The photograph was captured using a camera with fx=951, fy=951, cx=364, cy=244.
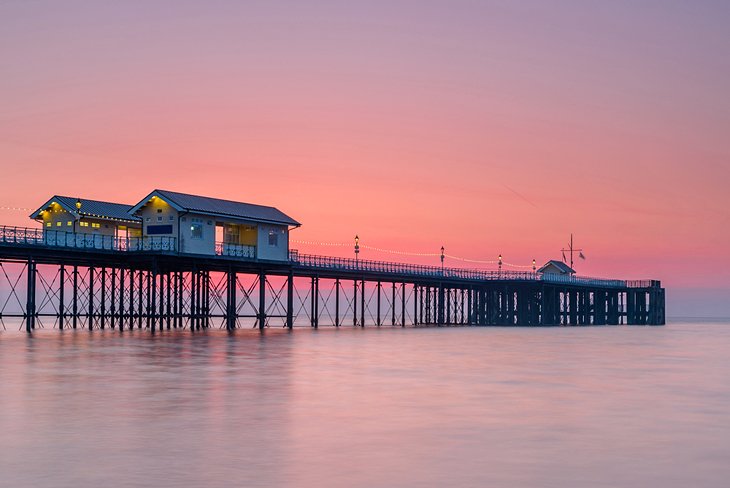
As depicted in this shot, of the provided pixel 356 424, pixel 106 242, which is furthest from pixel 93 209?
pixel 356 424

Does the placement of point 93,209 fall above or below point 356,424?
above

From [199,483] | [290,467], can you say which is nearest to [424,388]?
[290,467]

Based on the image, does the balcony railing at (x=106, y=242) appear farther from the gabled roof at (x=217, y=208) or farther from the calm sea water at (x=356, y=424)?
the calm sea water at (x=356, y=424)

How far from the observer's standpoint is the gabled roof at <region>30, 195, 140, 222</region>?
7475 centimetres

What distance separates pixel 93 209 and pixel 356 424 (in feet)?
201

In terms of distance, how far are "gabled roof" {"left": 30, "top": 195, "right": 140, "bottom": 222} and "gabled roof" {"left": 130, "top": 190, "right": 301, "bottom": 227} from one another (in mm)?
4542

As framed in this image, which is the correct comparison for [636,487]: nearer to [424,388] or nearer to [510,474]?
[510,474]

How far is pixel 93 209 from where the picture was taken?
252ft

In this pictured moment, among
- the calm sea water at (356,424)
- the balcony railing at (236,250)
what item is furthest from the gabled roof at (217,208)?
the calm sea water at (356,424)

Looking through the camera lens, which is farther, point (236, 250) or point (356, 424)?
point (236, 250)

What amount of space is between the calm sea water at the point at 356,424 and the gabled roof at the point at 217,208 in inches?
1320

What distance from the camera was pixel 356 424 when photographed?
19.9 meters

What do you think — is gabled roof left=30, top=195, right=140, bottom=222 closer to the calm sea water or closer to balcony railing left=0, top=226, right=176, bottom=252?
balcony railing left=0, top=226, right=176, bottom=252

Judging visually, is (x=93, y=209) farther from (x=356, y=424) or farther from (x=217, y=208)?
(x=356, y=424)
